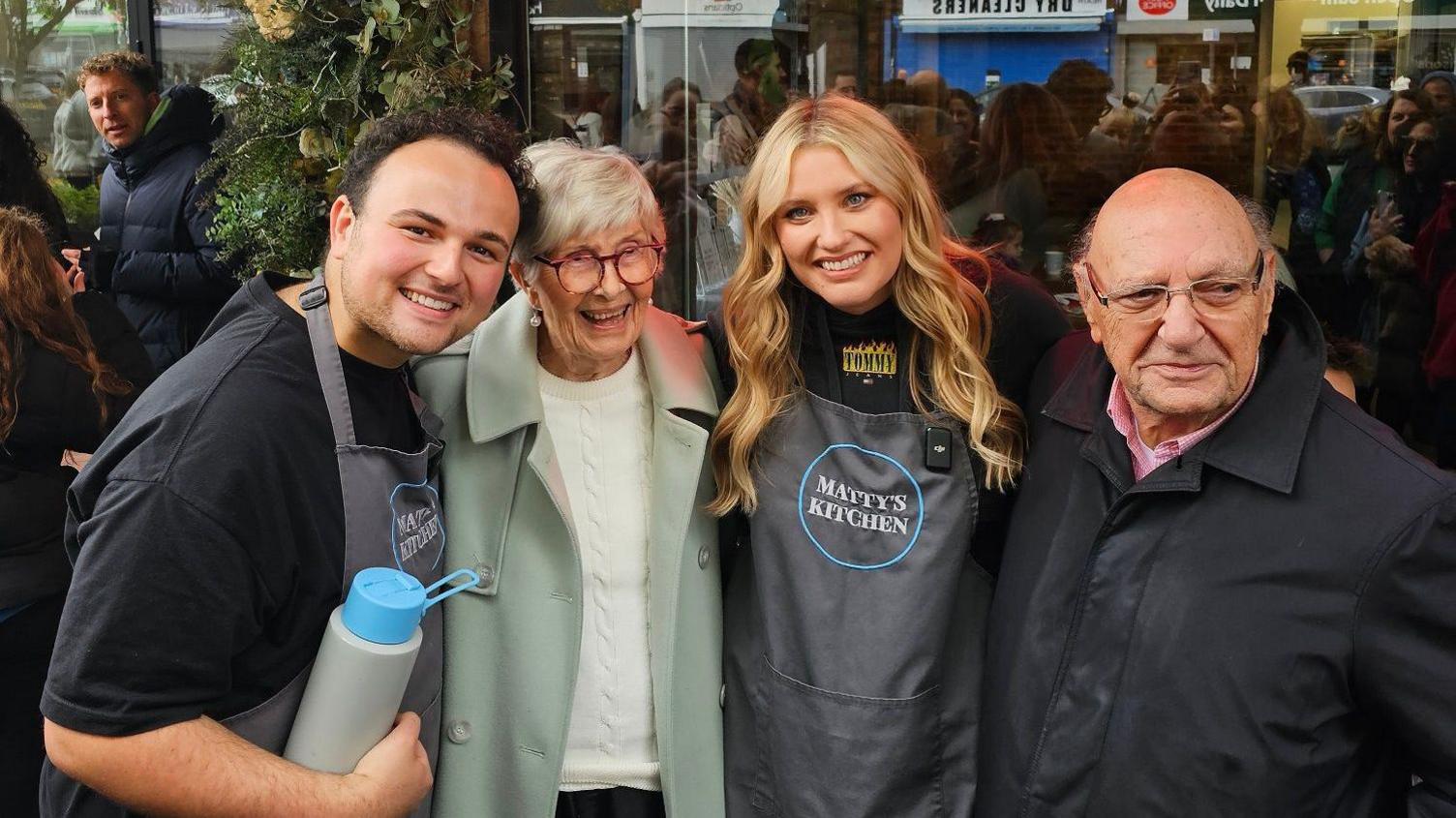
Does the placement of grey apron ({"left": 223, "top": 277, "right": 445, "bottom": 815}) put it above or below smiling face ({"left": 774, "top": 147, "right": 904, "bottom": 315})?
below

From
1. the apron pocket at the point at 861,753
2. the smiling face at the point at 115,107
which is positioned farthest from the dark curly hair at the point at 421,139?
the smiling face at the point at 115,107

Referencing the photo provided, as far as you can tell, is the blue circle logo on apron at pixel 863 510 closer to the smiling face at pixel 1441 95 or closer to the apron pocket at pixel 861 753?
the apron pocket at pixel 861 753

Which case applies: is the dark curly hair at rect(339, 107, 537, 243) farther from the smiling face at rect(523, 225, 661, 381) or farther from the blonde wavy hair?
the blonde wavy hair

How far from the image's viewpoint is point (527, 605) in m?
2.12

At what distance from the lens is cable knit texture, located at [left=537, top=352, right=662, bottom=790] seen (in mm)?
2170

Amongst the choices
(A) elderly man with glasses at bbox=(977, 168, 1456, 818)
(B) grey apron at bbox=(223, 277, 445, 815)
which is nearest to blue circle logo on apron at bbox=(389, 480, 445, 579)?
(B) grey apron at bbox=(223, 277, 445, 815)

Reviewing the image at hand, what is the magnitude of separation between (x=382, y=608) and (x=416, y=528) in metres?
0.28

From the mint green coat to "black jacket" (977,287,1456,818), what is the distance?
0.58 meters

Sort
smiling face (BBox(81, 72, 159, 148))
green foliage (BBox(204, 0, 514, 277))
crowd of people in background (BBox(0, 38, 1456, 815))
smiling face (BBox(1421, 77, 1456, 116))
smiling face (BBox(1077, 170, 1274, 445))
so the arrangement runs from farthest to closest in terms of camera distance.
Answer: smiling face (BBox(1421, 77, 1456, 116)) → smiling face (BBox(81, 72, 159, 148)) → green foliage (BBox(204, 0, 514, 277)) → crowd of people in background (BBox(0, 38, 1456, 815)) → smiling face (BBox(1077, 170, 1274, 445))

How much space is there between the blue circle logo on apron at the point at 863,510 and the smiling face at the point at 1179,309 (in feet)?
1.36

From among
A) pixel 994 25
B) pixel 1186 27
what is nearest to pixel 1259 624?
pixel 994 25

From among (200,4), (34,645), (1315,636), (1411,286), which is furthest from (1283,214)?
(34,645)

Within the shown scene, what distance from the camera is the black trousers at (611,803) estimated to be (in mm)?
2205

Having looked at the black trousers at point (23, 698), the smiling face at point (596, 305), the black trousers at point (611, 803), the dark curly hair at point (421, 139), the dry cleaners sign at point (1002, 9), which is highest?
the dry cleaners sign at point (1002, 9)
